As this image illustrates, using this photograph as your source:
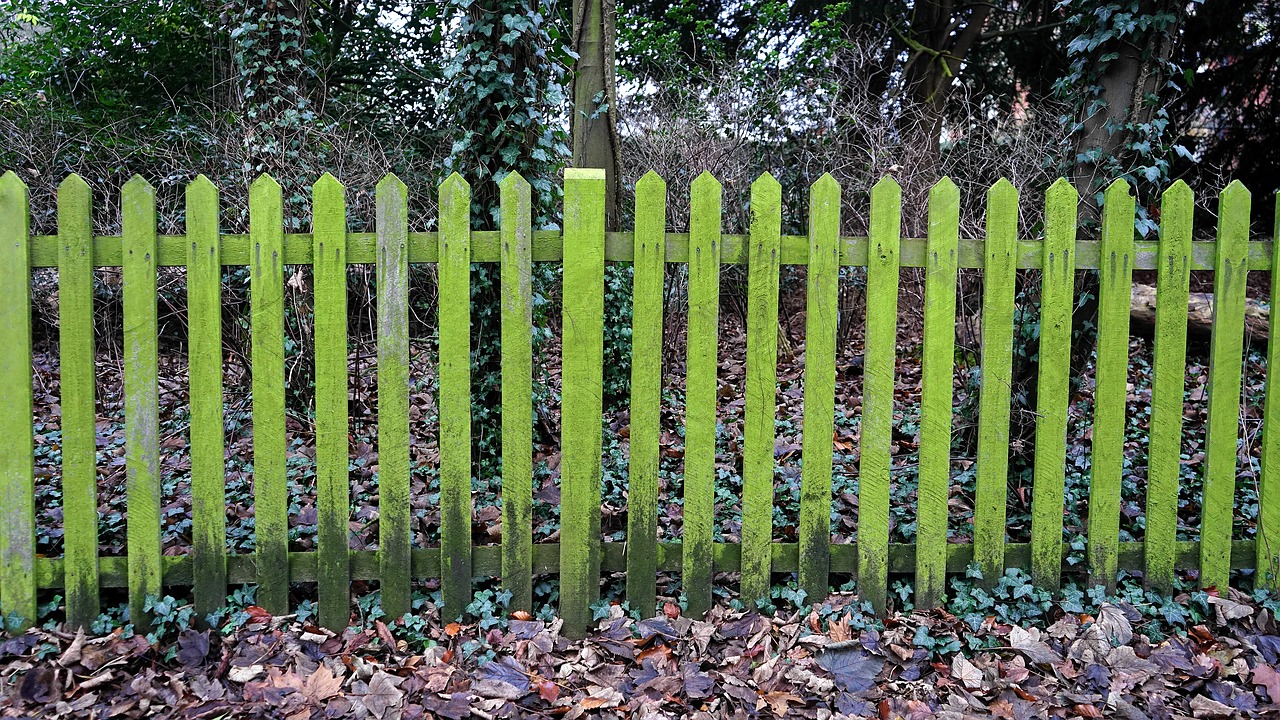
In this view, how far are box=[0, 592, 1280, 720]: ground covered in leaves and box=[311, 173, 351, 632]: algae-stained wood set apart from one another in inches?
6.5

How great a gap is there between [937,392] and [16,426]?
10.7 ft

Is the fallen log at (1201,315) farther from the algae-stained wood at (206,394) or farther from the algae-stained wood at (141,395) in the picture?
the algae-stained wood at (141,395)

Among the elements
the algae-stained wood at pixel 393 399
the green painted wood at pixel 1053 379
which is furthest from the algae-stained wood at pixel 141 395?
the green painted wood at pixel 1053 379

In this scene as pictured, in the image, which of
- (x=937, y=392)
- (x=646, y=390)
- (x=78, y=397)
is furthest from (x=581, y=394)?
(x=78, y=397)

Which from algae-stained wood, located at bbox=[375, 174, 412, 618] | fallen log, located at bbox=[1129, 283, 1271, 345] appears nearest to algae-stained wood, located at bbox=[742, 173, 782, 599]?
algae-stained wood, located at bbox=[375, 174, 412, 618]

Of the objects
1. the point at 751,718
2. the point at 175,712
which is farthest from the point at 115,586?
the point at 751,718

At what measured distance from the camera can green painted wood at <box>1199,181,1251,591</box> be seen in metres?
2.81

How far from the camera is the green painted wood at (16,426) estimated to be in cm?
258

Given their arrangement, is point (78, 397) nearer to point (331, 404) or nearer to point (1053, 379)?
point (331, 404)

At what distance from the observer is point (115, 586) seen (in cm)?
270

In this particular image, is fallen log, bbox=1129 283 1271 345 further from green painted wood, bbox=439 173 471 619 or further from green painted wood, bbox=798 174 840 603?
green painted wood, bbox=439 173 471 619

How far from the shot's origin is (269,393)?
8.68ft

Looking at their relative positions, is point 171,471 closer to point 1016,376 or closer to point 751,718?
point 751,718

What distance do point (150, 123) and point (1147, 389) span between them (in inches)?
376
